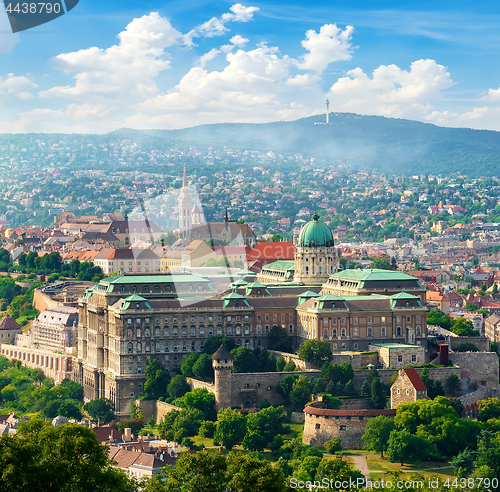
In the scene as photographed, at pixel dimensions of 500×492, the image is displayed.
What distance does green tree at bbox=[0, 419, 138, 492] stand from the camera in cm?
5591

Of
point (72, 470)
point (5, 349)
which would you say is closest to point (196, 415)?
point (72, 470)

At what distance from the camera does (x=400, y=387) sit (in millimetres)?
100375

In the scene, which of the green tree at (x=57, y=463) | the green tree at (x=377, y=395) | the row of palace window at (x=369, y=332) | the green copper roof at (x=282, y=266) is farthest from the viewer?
the green copper roof at (x=282, y=266)

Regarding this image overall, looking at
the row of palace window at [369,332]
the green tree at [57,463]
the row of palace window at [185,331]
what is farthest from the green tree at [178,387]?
the green tree at [57,463]

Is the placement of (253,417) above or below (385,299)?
below

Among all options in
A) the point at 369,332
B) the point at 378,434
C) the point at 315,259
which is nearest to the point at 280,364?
the point at 369,332

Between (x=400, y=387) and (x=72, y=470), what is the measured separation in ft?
155

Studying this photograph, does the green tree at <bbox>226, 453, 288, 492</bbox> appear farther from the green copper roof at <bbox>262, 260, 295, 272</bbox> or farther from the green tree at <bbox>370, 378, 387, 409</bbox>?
the green copper roof at <bbox>262, 260, 295, 272</bbox>

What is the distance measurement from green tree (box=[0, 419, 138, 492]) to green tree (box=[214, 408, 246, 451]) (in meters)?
34.4

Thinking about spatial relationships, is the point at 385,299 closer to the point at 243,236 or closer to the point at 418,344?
the point at 418,344

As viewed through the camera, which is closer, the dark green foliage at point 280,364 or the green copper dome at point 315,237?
the dark green foliage at point 280,364

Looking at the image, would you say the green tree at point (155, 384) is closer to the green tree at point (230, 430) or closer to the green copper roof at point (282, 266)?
the green tree at point (230, 430)

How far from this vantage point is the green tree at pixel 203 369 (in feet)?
350

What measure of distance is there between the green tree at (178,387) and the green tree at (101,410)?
6.09 metres
